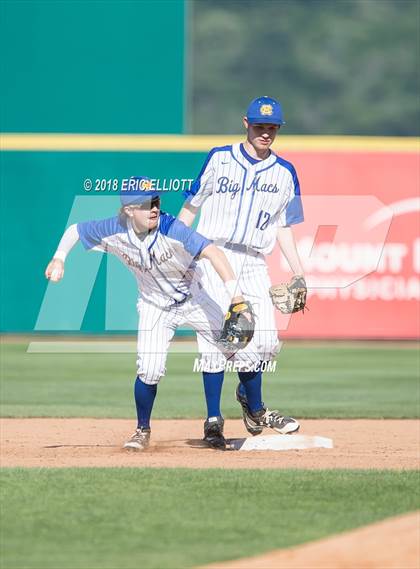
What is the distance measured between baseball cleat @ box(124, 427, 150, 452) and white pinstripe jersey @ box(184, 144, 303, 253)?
1.20 m

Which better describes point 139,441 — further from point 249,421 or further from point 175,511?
point 175,511

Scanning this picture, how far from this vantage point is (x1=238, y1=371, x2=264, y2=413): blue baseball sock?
745cm

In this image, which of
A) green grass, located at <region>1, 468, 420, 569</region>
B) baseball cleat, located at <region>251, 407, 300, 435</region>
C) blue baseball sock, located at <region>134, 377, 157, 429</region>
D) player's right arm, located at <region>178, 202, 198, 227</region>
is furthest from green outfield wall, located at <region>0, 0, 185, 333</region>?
green grass, located at <region>1, 468, 420, 569</region>

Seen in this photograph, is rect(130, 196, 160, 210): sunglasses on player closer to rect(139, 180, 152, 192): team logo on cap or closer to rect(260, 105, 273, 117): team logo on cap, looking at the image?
rect(139, 180, 152, 192): team logo on cap

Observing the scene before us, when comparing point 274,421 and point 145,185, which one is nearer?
point 145,185

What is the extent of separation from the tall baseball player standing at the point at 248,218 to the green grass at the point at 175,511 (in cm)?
113

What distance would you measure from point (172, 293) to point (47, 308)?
6.29m

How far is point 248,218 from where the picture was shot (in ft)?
24.1

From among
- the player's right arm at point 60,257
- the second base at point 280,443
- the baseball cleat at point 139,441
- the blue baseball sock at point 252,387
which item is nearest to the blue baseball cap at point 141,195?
the player's right arm at point 60,257

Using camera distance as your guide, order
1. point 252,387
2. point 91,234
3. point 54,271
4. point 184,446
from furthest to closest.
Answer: point 184,446 < point 252,387 < point 91,234 < point 54,271

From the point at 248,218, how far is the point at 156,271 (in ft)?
2.09

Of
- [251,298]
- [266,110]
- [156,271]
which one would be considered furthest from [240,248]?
[266,110]

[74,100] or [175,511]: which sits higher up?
[74,100]

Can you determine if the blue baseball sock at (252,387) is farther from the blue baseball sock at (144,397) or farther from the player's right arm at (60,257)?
the player's right arm at (60,257)
